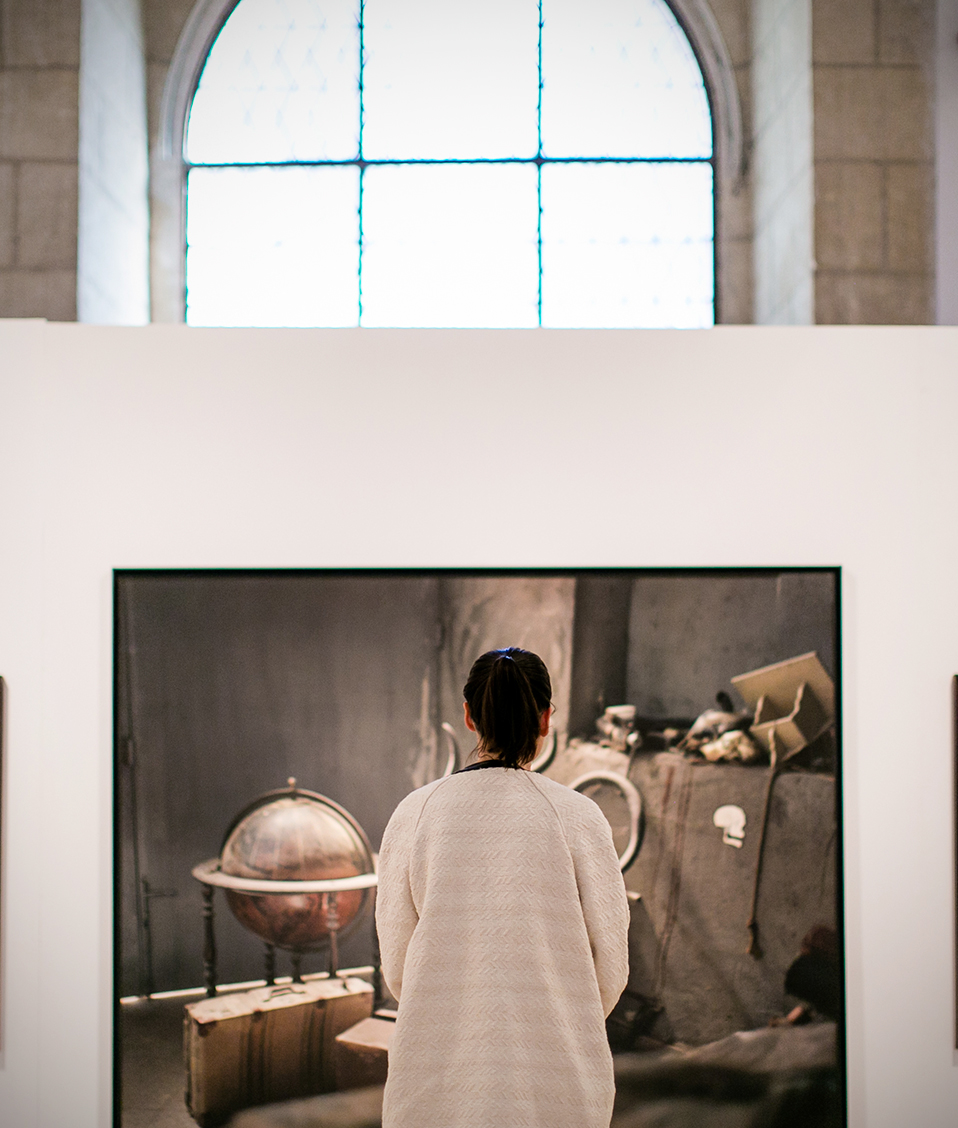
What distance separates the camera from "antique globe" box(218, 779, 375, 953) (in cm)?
275

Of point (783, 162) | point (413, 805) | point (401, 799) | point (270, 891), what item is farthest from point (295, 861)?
point (783, 162)

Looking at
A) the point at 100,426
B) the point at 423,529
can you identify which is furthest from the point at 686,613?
the point at 100,426

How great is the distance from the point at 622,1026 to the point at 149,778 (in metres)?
1.66

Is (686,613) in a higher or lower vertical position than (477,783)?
higher

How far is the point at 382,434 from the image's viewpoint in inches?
112

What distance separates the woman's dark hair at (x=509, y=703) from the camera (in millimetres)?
1708

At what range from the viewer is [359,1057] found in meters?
2.73

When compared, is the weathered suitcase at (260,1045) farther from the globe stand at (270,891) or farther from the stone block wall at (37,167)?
the stone block wall at (37,167)

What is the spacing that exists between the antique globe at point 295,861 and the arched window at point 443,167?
85.8 inches

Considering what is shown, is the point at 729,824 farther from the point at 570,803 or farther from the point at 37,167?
the point at 37,167

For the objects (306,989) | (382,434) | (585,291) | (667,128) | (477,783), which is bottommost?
(306,989)

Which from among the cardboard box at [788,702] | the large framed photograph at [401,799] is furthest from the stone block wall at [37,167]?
the cardboard box at [788,702]

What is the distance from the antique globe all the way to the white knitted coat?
3.56ft

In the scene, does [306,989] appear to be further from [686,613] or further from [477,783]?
[686,613]
